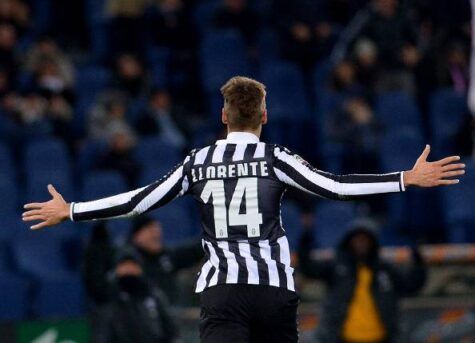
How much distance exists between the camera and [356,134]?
45.6 feet

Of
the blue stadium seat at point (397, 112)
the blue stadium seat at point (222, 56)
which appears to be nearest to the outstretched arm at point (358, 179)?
the blue stadium seat at point (397, 112)

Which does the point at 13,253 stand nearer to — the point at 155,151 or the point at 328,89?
the point at 155,151

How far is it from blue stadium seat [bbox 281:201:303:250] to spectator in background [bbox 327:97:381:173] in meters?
0.90

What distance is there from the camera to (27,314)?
499 inches

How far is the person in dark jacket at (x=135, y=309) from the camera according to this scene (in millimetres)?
10258

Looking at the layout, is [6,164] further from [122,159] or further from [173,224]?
[173,224]

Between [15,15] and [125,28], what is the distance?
1266 mm

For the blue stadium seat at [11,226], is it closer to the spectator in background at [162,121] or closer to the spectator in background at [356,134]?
the spectator in background at [162,121]

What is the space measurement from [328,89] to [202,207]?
9163 millimetres

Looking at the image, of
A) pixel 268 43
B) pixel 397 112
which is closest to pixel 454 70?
pixel 397 112

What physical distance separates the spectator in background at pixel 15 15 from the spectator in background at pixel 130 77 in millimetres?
1316

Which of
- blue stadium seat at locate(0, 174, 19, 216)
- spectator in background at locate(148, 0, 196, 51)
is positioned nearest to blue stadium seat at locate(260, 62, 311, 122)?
spectator in background at locate(148, 0, 196, 51)

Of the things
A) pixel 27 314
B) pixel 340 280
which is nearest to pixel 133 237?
pixel 340 280

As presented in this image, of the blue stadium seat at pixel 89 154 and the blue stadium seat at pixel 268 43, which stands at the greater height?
the blue stadium seat at pixel 268 43
